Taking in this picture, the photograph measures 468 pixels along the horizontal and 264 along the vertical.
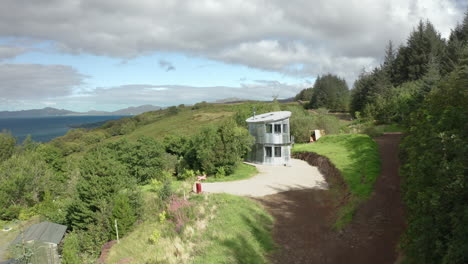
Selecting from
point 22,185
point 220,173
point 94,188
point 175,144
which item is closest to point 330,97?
point 175,144

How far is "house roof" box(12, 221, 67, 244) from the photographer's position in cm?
1703

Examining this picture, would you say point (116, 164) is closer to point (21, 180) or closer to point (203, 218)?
point (203, 218)

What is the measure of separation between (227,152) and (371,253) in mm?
17467

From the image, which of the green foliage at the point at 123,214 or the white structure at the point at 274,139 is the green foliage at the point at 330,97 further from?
the green foliage at the point at 123,214

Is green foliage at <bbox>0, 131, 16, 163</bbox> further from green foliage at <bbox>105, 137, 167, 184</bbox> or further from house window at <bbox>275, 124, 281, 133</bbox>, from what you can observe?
house window at <bbox>275, 124, 281, 133</bbox>

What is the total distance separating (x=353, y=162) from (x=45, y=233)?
2143 centimetres

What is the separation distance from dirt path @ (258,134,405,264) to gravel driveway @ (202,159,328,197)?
7.46 feet

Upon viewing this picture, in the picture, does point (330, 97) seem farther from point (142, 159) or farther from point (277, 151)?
point (142, 159)

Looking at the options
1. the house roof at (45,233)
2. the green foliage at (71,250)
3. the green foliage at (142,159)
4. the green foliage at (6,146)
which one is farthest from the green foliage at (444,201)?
the green foliage at (6,146)

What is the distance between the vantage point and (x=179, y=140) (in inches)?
1626

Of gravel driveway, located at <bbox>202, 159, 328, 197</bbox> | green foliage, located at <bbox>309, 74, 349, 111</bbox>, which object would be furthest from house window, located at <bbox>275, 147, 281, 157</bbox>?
green foliage, located at <bbox>309, 74, 349, 111</bbox>

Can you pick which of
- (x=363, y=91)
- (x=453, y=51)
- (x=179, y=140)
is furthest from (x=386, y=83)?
(x=179, y=140)

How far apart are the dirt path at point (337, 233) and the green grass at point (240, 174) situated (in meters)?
7.22

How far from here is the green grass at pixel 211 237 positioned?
11945 millimetres
